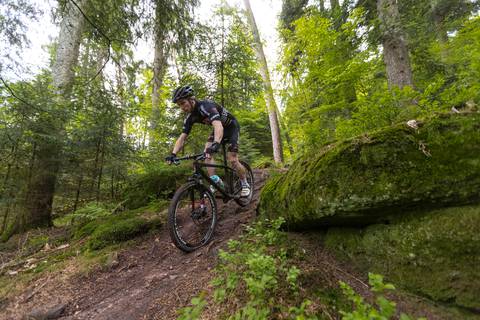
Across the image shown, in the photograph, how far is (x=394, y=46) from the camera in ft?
20.3

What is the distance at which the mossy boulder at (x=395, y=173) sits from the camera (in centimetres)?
208

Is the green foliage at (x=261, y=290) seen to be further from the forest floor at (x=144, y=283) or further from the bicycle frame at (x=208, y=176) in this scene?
the bicycle frame at (x=208, y=176)

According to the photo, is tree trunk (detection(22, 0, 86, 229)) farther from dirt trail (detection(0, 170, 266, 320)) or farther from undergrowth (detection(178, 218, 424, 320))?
undergrowth (detection(178, 218, 424, 320))

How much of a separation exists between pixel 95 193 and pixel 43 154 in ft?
5.76

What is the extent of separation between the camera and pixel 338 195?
2.48 meters

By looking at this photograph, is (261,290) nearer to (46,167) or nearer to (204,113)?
(204,113)

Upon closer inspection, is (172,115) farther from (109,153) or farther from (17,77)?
(17,77)

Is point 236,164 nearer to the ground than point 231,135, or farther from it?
nearer to the ground

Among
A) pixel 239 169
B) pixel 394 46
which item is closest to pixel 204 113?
pixel 239 169

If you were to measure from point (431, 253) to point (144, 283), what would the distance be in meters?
3.36

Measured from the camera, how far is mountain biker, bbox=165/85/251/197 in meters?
4.01

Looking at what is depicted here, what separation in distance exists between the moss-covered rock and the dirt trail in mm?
1695

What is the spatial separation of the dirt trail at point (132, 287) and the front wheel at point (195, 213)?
199 millimetres

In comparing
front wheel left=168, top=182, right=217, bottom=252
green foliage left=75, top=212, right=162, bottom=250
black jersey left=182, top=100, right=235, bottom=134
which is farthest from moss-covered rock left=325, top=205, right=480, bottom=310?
green foliage left=75, top=212, right=162, bottom=250
